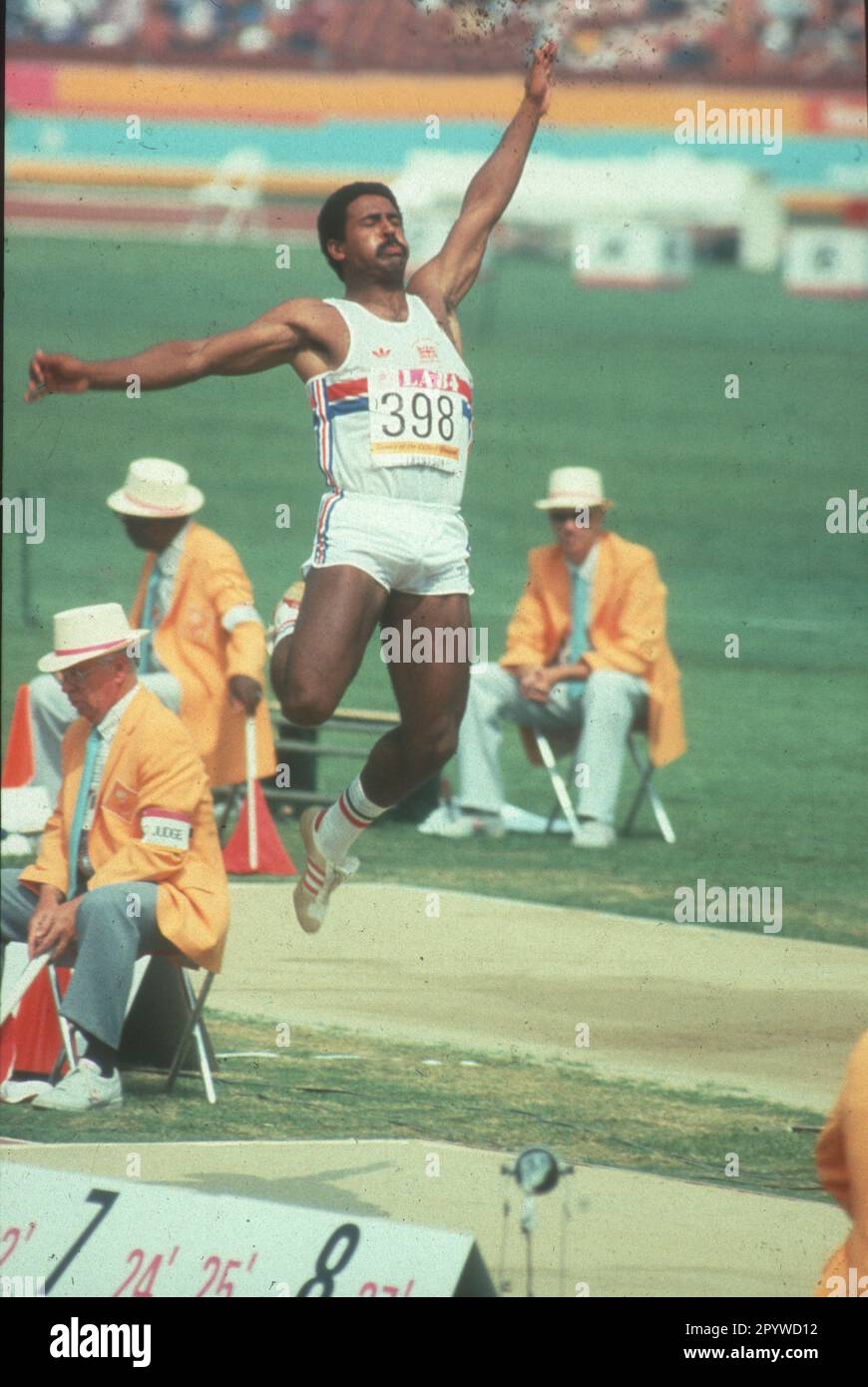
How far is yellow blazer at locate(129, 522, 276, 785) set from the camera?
9195mm

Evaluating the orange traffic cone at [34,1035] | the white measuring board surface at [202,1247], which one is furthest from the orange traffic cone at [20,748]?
the white measuring board surface at [202,1247]

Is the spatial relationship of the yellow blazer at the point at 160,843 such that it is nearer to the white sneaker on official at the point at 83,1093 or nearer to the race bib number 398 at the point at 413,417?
the white sneaker on official at the point at 83,1093

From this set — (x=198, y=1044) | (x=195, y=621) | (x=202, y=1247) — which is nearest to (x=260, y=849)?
(x=195, y=621)

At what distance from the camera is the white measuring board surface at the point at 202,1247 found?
450 cm

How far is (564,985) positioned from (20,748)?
2.95 meters

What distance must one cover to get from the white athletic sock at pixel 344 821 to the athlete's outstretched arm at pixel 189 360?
1.23m

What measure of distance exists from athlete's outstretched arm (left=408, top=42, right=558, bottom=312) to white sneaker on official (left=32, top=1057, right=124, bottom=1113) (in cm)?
230

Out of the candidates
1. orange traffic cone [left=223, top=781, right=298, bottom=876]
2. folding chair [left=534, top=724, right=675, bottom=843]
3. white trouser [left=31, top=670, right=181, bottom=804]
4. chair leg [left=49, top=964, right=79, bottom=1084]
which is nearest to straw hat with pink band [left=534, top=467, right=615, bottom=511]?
folding chair [left=534, top=724, right=675, bottom=843]

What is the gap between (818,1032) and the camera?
23.2 feet

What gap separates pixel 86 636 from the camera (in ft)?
21.4

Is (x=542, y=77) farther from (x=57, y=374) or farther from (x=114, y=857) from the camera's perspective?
(x=114, y=857)

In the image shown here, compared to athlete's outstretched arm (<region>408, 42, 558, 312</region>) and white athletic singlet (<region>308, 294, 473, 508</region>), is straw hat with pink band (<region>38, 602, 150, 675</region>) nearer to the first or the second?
white athletic singlet (<region>308, 294, 473, 508</region>)

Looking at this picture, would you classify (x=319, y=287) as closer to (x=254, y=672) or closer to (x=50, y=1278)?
(x=254, y=672)
